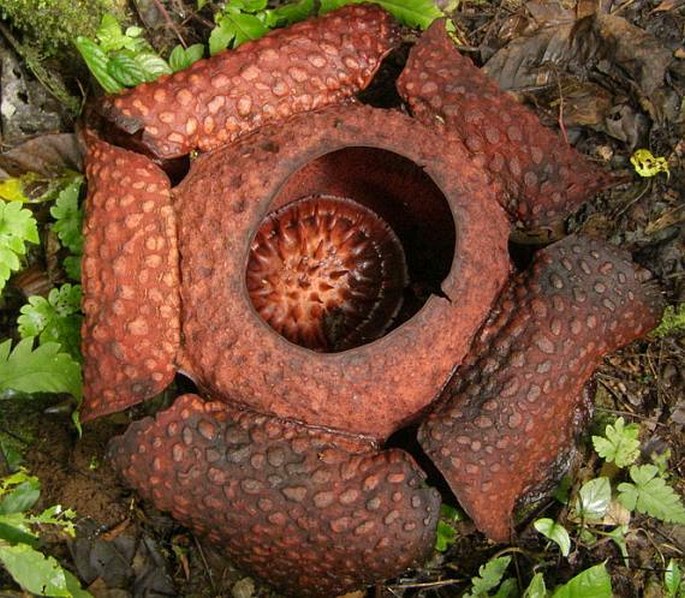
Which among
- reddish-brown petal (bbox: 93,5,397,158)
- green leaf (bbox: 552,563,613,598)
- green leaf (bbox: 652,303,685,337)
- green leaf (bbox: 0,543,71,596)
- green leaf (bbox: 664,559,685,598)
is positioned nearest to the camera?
green leaf (bbox: 0,543,71,596)

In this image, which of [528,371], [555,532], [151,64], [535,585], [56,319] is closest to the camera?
[528,371]

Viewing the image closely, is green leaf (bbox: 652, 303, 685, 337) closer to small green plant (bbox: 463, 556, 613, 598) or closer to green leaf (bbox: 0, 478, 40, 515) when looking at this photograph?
small green plant (bbox: 463, 556, 613, 598)

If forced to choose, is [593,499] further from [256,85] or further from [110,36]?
[110,36]

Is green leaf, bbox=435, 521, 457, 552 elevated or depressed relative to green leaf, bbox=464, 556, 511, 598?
elevated

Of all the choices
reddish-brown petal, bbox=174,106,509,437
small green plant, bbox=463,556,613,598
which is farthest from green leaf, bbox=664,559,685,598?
reddish-brown petal, bbox=174,106,509,437

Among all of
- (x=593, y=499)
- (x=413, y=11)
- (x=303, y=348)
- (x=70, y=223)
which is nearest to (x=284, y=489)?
(x=303, y=348)

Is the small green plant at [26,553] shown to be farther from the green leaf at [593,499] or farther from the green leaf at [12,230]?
the green leaf at [593,499]

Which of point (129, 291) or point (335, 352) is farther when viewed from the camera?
point (335, 352)

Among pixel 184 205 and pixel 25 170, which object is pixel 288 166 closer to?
pixel 184 205

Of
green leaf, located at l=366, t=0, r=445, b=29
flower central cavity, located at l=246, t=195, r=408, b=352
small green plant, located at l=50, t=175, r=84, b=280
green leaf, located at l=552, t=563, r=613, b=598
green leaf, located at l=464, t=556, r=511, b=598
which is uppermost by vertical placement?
green leaf, located at l=366, t=0, r=445, b=29
